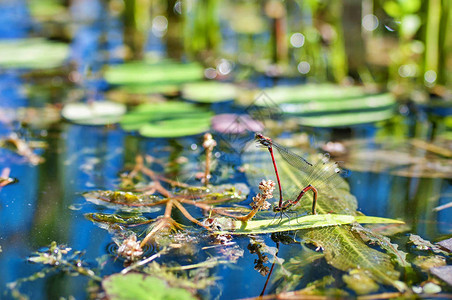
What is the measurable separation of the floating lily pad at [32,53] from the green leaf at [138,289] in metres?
2.35

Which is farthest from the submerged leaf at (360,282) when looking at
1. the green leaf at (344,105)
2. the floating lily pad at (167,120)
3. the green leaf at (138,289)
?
the green leaf at (344,105)

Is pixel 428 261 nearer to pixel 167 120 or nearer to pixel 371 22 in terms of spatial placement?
pixel 167 120

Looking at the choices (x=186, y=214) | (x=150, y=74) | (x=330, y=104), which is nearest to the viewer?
(x=186, y=214)

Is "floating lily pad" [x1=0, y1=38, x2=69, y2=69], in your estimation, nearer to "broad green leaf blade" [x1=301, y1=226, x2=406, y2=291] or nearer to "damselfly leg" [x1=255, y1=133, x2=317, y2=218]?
"damselfly leg" [x1=255, y1=133, x2=317, y2=218]

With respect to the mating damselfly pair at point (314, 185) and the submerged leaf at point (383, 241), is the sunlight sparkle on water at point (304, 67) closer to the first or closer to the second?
the mating damselfly pair at point (314, 185)

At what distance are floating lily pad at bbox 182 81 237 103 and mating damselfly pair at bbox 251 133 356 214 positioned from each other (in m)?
1.07

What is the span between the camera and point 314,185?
161 centimetres

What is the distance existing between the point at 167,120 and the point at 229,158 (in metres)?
0.58

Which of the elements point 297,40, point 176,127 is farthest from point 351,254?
point 297,40

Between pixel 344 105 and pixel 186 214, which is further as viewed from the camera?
pixel 344 105

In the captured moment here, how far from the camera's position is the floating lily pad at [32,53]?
3.21 meters

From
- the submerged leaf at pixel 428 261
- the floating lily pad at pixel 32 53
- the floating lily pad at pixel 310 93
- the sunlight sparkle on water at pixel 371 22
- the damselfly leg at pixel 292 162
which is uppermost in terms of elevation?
the sunlight sparkle on water at pixel 371 22

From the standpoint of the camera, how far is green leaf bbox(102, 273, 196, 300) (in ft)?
3.82

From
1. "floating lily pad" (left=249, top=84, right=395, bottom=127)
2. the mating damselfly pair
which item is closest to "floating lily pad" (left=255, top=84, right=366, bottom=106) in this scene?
"floating lily pad" (left=249, top=84, right=395, bottom=127)
